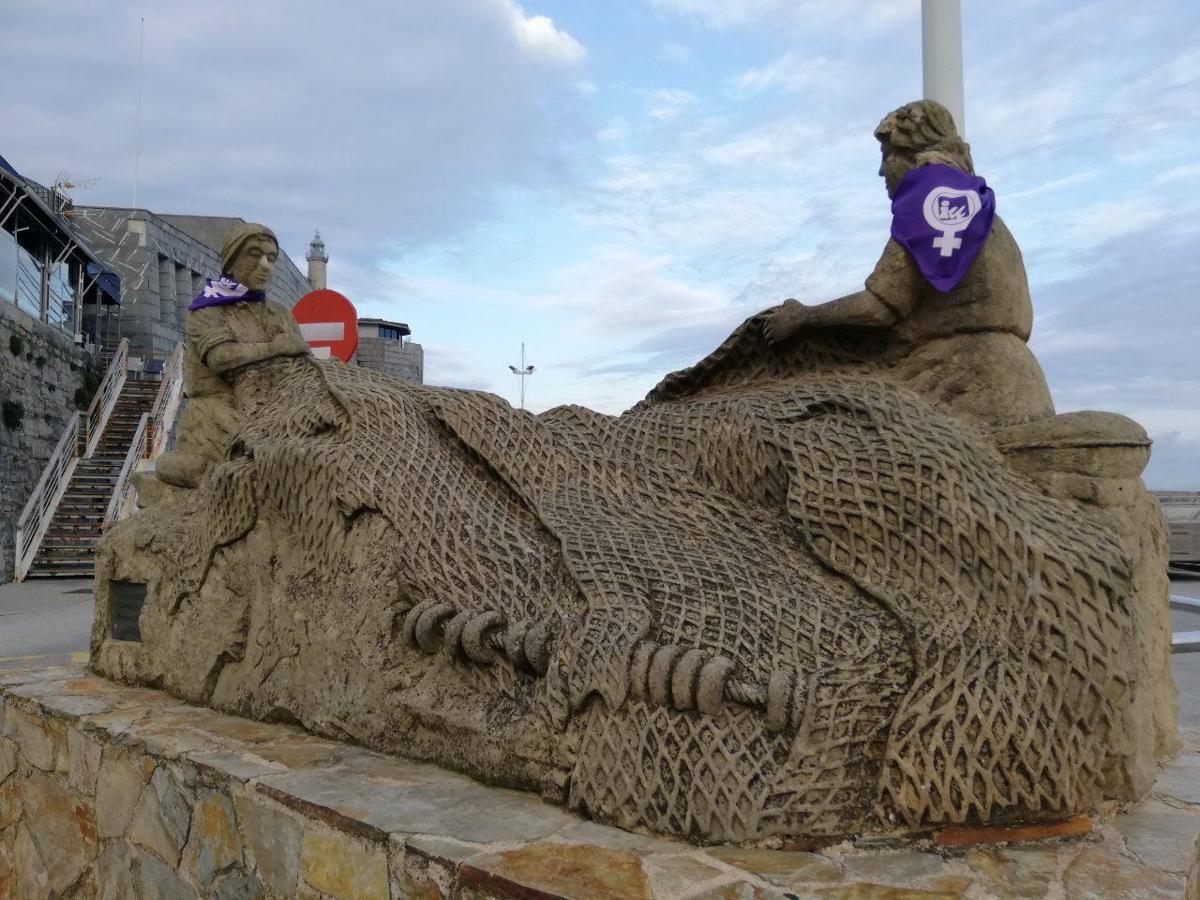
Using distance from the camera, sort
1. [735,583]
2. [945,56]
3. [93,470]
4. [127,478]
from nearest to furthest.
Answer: [735,583], [945,56], [127,478], [93,470]

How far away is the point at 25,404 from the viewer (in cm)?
1325

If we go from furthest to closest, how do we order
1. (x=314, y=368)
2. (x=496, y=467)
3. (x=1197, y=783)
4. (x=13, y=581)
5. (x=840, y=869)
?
(x=13, y=581) < (x=314, y=368) < (x=496, y=467) < (x=1197, y=783) < (x=840, y=869)

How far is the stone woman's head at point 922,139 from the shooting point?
2.85 meters

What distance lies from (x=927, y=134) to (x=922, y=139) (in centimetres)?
2

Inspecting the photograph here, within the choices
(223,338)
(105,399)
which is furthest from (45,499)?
(223,338)

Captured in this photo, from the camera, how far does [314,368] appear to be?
12.9 ft

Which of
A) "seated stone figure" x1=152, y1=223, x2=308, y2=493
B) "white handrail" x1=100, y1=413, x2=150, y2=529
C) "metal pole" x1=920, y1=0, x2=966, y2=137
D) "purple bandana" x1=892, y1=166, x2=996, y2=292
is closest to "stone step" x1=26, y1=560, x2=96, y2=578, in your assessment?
"white handrail" x1=100, y1=413, x2=150, y2=529

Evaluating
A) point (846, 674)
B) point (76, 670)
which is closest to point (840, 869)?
point (846, 674)

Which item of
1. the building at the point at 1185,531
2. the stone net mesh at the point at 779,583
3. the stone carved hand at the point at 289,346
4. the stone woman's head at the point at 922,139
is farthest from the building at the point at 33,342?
the building at the point at 1185,531

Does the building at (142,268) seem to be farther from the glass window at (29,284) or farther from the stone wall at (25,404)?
the stone wall at (25,404)

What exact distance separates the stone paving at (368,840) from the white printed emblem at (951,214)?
5.11 ft

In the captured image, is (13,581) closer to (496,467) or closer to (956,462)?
(496,467)

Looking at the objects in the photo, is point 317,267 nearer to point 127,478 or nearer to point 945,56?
point 127,478

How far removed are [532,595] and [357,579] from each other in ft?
2.06
